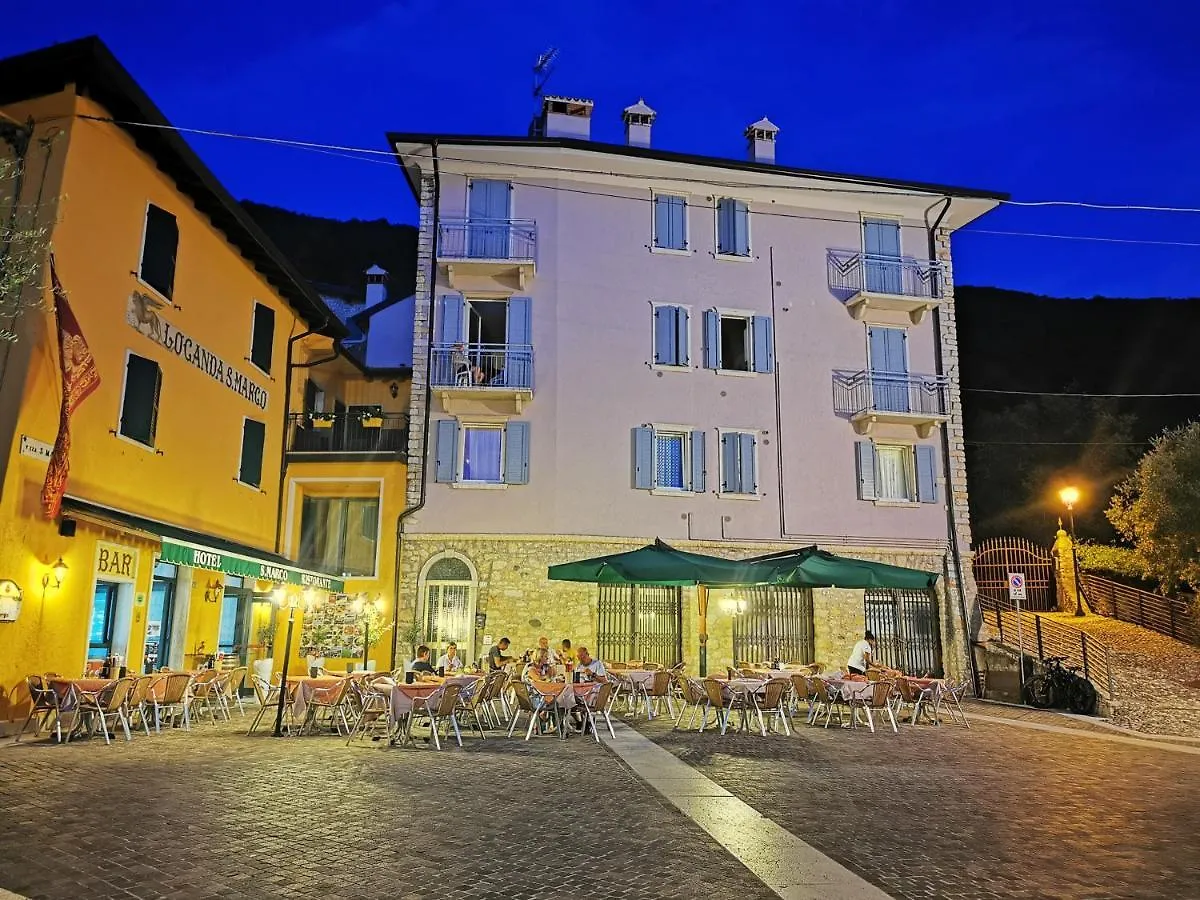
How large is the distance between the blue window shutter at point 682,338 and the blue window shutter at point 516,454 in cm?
382

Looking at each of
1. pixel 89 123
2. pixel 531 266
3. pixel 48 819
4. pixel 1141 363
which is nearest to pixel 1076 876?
pixel 48 819

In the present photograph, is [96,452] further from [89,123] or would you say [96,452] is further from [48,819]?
[48,819]

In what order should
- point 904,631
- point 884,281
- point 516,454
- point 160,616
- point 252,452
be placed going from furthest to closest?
point 884,281, point 904,631, point 516,454, point 252,452, point 160,616

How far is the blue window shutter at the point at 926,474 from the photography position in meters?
19.8

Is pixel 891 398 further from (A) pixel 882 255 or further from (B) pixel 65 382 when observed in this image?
(B) pixel 65 382

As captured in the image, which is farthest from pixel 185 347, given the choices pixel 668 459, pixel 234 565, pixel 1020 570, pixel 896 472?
pixel 1020 570

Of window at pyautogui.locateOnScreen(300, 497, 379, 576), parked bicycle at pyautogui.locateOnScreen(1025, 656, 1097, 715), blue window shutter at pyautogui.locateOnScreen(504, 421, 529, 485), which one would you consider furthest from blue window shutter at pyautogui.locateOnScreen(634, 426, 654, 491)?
parked bicycle at pyautogui.locateOnScreen(1025, 656, 1097, 715)

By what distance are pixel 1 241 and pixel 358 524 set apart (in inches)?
388

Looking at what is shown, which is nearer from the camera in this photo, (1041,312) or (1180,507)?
(1180,507)

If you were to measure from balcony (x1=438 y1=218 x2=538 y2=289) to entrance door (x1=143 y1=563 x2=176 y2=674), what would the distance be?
8316mm

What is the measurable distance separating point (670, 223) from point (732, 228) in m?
1.48

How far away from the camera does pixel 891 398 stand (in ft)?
65.4

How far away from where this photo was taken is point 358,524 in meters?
19.4

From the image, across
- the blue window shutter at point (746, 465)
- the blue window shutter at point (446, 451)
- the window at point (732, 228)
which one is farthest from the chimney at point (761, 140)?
the blue window shutter at point (446, 451)
